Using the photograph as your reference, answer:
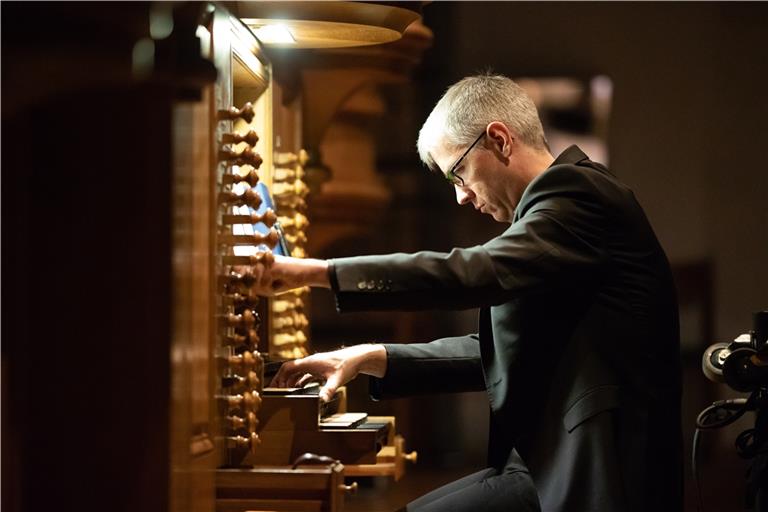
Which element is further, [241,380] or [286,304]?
[286,304]

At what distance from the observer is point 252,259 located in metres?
2.81

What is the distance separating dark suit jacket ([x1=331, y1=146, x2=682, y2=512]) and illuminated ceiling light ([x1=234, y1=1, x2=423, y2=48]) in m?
1.01

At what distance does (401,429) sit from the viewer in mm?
5316

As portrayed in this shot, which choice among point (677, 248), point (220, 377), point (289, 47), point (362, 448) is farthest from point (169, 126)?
point (677, 248)

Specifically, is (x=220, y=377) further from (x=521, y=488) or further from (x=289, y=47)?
(x=289, y=47)

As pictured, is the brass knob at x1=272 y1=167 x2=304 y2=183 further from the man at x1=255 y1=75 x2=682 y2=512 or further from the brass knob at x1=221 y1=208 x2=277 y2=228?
the man at x1=255 y1=75 x2=682 y2=512

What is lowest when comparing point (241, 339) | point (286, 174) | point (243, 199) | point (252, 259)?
A: point (241, 339)

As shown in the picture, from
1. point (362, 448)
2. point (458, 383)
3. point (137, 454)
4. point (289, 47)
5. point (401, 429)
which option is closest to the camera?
point (137, 454)

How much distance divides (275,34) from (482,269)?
1.55 meters

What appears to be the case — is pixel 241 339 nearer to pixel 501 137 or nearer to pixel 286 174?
pixel 501 137

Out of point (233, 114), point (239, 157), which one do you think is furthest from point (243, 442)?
point (233, 114)

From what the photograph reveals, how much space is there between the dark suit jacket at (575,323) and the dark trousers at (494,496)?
0.94ft

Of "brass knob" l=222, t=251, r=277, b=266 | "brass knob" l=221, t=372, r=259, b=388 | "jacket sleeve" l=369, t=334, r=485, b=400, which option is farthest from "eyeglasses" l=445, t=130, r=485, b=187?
"brass knob" l=221, t=372, r=259, b=388

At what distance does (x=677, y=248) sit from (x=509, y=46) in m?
1.18
